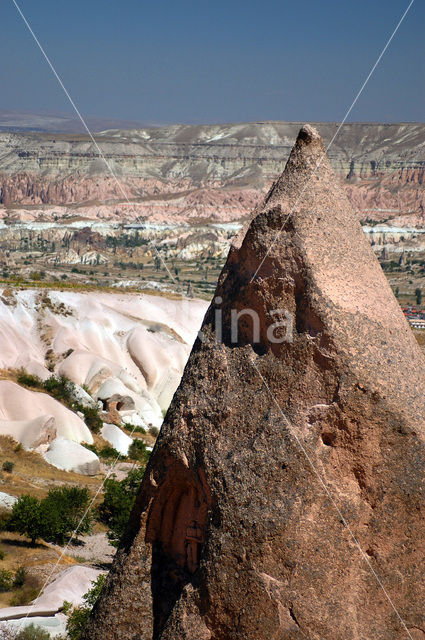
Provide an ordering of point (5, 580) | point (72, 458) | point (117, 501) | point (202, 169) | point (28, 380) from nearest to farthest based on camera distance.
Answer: point (5, 580) → point (117, 501) → point (72, 458) → point (28, 380) → point (202, 169)

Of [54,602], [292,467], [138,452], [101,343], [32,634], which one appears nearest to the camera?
[292,467]

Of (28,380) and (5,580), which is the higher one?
(28,380)

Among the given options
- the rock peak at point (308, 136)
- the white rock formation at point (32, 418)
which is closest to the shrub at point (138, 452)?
the white rock formation at point (32, 418)

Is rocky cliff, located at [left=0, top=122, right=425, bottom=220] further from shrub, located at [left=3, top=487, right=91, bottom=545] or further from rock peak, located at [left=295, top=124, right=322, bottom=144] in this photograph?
rock peak, located at [left=295, top=124, right=322, bottom=144]

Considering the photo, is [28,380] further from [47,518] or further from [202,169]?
[202,169]

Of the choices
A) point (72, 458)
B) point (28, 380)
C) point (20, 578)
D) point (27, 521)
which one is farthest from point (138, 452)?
point (20, 578)

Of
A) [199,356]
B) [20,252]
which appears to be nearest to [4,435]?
[199,356]

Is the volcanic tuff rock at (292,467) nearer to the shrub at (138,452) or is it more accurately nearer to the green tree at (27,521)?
the green tree at (27,521)

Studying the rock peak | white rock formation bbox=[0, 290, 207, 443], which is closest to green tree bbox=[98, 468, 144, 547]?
white rock formation bbox=[0, 290, 207, 443]
